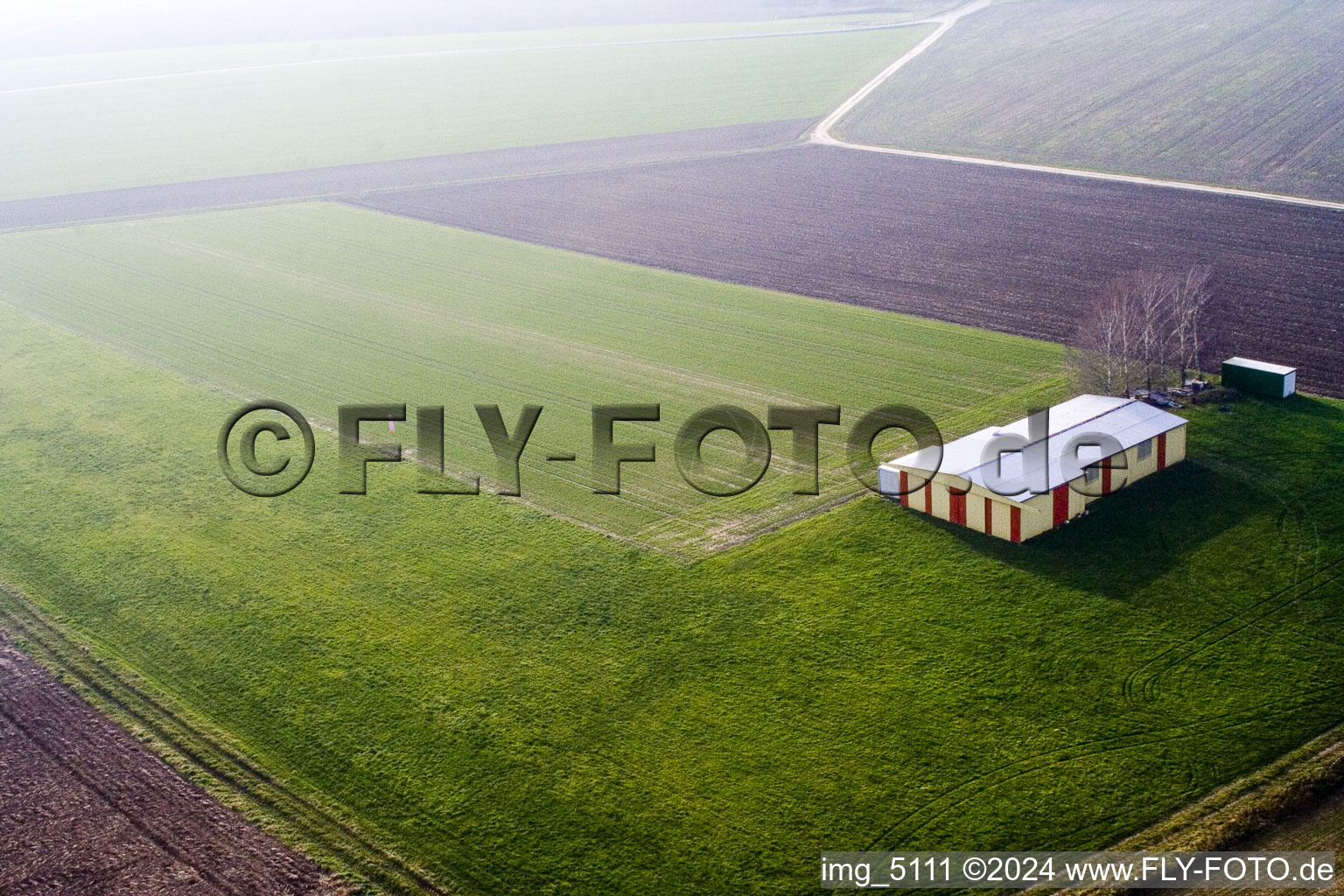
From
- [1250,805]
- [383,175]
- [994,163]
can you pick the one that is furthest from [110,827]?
[383,175]

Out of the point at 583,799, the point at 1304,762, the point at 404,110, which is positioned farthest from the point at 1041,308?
the point at 404,110

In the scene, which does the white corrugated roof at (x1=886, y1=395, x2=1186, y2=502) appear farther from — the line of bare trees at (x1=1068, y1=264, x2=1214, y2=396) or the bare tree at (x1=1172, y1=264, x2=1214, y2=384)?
the bare tree at (x1=1172, y1=264, x2=1214, y2=384)

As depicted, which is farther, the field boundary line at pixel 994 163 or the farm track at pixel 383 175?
the farm track at pixel 383 175

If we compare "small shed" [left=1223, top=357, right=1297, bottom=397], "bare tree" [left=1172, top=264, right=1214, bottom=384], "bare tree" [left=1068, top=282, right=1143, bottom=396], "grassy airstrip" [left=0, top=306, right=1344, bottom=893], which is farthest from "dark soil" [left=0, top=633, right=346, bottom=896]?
"bare tree" [left=1172, top=264, right=1214, bottom=384]

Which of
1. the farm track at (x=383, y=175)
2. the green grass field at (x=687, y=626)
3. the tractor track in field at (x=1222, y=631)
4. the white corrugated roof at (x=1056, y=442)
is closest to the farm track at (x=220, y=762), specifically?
the green grass field at (x=687, y=626)

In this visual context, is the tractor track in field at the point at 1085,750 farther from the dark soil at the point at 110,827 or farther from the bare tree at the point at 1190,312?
the bare tree at the point at 1190,312

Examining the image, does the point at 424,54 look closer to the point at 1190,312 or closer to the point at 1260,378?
the point at 1190,312
